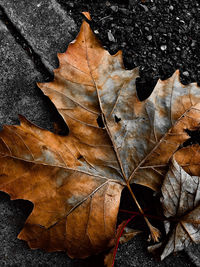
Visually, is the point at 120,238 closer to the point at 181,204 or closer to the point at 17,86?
the point at 181,204

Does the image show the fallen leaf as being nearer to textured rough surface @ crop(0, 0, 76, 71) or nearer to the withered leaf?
the withered leaf

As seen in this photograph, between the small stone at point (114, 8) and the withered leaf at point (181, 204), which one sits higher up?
the small stone at point (114, 8)

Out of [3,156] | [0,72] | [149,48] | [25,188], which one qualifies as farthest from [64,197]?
[149,48]

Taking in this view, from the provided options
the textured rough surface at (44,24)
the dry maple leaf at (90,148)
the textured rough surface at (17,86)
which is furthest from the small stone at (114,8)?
the textured rough surface at (17,86)

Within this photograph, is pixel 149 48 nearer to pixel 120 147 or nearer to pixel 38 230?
pixel 120 147

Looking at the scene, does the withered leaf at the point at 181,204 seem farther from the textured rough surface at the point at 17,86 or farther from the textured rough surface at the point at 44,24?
the textured rough surface at the point at 44,24

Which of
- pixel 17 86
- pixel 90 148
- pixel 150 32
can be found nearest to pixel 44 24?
pixel 17 86
